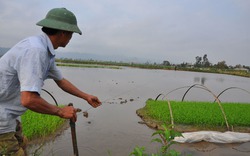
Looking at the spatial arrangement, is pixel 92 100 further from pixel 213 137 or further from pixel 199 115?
pixel 199 115

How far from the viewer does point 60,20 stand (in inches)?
68.2

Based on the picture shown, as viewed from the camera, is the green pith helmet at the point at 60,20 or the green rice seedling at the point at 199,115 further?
the green rice seedling at the point at 199,115

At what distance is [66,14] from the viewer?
5.76 feet

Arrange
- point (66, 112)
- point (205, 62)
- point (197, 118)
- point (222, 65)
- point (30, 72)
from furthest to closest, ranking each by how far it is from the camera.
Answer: point (205, 62) < point (222, 65) < point (197, 118) < point (66, 112) < point (30, 72)

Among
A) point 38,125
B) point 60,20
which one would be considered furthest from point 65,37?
point 38,125

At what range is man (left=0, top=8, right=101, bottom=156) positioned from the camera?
→ 1498mm

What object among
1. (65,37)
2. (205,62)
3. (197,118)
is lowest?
(197,118)

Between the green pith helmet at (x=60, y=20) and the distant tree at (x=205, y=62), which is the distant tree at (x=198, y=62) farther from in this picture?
the green pith helmet at (x=60, y=20)

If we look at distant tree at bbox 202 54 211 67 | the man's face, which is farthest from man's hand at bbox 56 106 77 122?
distant tree at bbox 202 54 211 67

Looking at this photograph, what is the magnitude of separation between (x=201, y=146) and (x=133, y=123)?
2250 millimetres

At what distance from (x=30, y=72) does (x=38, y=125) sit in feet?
14.9

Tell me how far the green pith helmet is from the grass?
13.4 ft

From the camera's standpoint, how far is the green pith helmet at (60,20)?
5.59 feet

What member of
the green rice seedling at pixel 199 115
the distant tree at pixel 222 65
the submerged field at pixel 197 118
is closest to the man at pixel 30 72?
the submerged field at pixel 197 118
